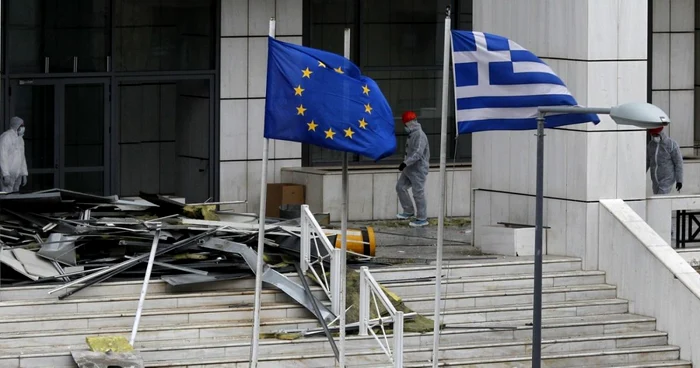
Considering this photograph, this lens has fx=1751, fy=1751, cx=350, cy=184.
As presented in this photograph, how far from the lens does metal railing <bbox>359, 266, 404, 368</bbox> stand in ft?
72.6

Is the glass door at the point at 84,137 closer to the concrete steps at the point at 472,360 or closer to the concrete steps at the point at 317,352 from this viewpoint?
the concrete steps at the point at 317,352

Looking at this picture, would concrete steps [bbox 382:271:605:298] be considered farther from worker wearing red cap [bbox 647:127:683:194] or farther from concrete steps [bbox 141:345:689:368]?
worker wearing red cap [bbox 647:127:683:194]

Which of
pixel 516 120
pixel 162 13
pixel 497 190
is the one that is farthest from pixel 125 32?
pixel 516 120

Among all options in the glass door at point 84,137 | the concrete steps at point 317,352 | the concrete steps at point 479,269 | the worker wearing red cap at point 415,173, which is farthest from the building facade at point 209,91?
the concrete steps at point 317,352

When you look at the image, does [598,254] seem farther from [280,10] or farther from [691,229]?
[280,10]

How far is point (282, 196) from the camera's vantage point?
103ft

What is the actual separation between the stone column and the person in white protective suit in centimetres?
820

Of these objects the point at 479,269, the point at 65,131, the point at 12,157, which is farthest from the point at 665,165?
the point at 12,157

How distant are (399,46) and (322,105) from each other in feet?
47.3

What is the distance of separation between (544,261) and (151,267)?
6.49 m

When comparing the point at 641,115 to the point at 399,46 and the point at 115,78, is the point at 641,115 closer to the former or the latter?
the point at 115,78

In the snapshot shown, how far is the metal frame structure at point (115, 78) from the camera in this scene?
30328mm

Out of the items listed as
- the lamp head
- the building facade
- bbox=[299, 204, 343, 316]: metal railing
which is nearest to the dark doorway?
the building facade

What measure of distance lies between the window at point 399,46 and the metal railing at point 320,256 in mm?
8265
